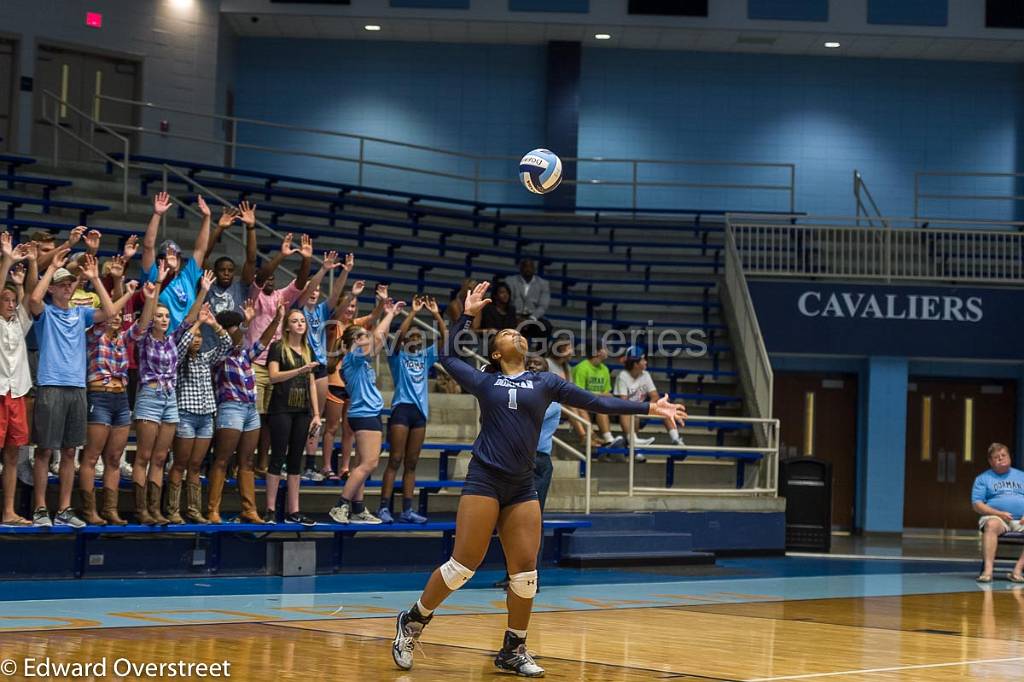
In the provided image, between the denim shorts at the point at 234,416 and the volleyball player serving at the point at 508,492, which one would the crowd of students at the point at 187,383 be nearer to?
the denim shorts at the point at 234,416

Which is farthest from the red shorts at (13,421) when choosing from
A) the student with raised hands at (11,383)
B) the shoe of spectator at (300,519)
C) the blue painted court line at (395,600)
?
the shoe of spectator at (300,519)

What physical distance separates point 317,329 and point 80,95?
35.6 feet

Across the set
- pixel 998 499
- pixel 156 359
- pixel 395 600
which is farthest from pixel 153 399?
pixel 998 499

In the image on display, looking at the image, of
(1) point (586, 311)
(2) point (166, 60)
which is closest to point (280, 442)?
(1) point (586, 311)

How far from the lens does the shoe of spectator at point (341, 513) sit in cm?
1242

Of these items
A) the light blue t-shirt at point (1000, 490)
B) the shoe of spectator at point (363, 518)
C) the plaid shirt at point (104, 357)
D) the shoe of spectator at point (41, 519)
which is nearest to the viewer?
the shoe of spectator at point (41, 519)

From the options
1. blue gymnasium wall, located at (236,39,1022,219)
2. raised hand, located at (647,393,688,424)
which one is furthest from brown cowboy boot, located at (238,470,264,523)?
blue gymnasium wall, located at (236,39,1022,219)

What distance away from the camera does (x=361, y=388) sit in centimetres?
1243

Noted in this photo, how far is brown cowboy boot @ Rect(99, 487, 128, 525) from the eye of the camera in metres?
11.2

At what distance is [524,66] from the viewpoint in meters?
25.9

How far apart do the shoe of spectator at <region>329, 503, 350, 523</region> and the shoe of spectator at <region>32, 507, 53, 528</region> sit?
264cm

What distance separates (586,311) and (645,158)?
228 inches

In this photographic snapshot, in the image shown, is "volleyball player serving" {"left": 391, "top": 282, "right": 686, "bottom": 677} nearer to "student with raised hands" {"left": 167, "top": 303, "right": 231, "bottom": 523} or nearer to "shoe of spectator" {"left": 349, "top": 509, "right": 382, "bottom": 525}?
"student with raised hands" {"left": 167, "top": 303, "right": 231, "bottom": 523}

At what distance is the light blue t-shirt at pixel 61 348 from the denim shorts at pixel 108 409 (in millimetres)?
215
